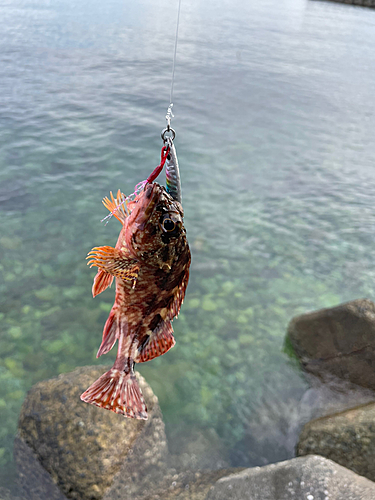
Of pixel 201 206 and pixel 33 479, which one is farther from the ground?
pixel 201 206

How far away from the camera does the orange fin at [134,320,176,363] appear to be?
3432 millimetres

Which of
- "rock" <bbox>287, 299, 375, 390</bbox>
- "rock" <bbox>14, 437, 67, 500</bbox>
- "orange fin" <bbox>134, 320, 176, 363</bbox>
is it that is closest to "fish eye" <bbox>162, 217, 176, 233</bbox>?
"orange fin" <bbox>134, 320, 176, 363</bbox>

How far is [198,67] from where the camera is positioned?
23.0 meters

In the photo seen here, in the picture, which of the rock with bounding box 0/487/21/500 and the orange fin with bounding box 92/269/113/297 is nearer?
the orange fin with bounding box 92/269/113/297

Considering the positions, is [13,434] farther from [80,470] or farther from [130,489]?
[130,489]

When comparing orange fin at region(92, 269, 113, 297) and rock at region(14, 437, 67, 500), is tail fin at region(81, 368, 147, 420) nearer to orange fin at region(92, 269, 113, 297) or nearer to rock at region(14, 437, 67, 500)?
orange fin at region(92, 269, 113, 297)

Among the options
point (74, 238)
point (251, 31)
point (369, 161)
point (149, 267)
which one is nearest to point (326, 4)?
point (251, 31)

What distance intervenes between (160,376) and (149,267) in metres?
4.08

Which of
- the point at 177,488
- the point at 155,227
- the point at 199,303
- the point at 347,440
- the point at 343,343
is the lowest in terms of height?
the point at 177,488

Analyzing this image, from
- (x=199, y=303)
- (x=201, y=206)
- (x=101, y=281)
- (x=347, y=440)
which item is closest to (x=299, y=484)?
(x=347, y=440)

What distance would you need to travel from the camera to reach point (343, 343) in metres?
6.43

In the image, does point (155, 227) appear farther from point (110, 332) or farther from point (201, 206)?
point (201, 206)

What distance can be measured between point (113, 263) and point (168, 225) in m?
0.51

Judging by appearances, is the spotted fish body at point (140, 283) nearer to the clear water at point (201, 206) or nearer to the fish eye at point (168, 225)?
the fish eye at point (168, 225)
